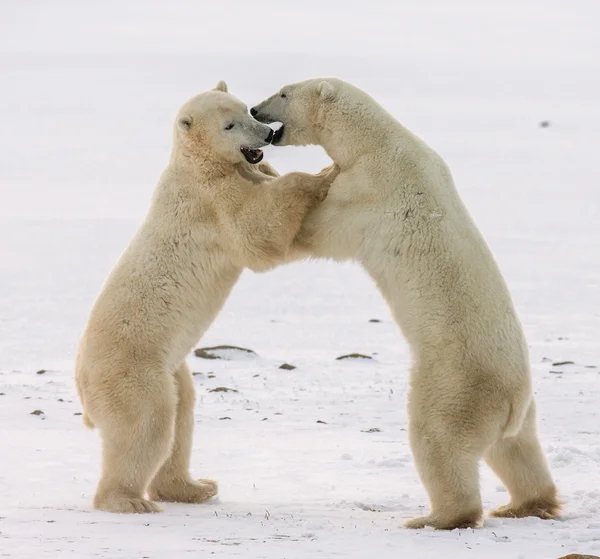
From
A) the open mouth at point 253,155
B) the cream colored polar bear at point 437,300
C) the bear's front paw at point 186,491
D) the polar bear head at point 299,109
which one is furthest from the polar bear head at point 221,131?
the bear's front paw at point 186,491

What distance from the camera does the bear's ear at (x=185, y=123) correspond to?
21.2 ft

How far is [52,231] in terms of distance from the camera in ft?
76.9

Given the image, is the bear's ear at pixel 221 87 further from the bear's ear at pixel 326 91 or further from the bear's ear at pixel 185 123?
the bear's ear at pixel 326 91

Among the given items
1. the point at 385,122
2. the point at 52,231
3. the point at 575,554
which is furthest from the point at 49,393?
the point at 52,231

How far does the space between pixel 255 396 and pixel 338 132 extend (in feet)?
13.8

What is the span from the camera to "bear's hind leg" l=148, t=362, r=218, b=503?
21.5ft

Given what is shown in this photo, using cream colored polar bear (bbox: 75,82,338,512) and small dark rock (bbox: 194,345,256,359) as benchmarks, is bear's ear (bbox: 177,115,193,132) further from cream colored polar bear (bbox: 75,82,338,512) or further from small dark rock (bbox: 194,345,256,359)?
small dark rock (bbox: 194,345,256,359)

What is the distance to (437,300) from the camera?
5617 mm

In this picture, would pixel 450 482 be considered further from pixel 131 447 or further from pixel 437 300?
pixel 131 447

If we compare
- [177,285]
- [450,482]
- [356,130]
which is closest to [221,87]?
[356,130]

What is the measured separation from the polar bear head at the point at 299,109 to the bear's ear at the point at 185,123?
48 centimetres

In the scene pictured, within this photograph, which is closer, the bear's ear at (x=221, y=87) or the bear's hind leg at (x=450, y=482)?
the bear's hind leg at (x=450, y=482)

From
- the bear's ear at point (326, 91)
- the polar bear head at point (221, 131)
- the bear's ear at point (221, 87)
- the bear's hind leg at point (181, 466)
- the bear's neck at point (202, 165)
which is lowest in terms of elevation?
the bear's hind leg at point (181, 466)

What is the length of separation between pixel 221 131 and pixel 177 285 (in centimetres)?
100
